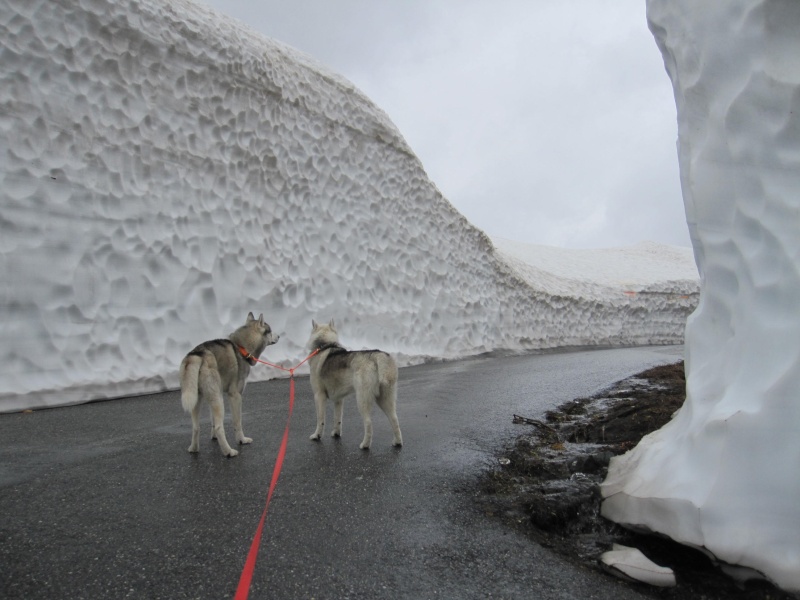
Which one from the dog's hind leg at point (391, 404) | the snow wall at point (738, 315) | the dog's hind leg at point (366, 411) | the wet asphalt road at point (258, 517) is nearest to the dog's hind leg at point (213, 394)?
the wet asphalt road at point (258, 517)

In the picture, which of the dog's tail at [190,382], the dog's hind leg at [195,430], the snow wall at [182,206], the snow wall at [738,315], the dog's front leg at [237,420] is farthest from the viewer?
the snow wall at [182,206]

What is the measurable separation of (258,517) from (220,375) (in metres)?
2.02

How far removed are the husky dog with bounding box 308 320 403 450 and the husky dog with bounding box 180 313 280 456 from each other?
0.69m

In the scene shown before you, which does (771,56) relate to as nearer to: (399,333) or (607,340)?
(399,333)

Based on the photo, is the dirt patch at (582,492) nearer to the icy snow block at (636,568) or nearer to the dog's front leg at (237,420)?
the icy snow block at (636,568)

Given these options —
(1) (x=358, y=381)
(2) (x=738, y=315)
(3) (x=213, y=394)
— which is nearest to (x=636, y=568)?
(2) (x=738, y=315)

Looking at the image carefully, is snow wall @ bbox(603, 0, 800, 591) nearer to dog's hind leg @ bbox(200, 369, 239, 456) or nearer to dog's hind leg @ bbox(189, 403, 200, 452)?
dog's hind leg @ bbox(200, 369, 239, 456)

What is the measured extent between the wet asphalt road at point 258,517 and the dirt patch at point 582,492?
18cm

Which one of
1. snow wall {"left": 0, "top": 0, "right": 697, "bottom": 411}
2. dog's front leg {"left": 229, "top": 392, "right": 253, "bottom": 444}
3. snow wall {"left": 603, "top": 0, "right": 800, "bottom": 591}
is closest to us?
snow wall {"left": 603, "top": 0, "right": 800, "bottom": 591}

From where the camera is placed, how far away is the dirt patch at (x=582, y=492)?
2598mm

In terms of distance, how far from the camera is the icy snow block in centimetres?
258

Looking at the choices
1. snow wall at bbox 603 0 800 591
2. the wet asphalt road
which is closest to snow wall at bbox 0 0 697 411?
the wet asphalt road

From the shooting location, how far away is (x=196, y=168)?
10.3 metres

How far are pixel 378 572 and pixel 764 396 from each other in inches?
78.7
